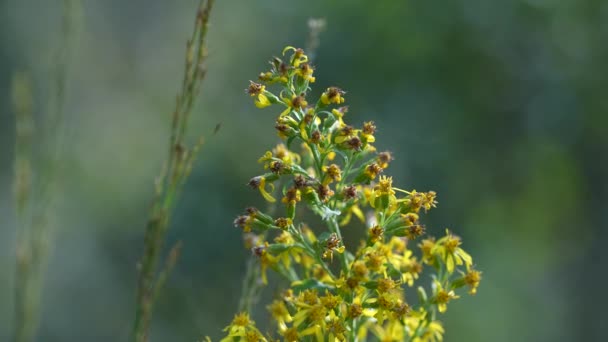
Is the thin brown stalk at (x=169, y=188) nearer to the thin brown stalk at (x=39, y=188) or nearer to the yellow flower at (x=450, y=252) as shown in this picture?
the thin brown stalk at (x=39, y=188)

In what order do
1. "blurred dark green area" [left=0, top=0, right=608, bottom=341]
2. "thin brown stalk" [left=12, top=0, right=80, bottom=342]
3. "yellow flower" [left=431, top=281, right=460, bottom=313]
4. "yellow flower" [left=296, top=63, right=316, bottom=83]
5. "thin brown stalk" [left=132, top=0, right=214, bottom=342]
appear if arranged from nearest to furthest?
"thin brown stalk" [left=132, top=0, right=214, bottom=342], "thin brown stalk" [left=12, top=0, right=80, bottom=342], "yellow flower" [left=296, top=63, right=316, bottom=83], "yellow flower" [left=431, top=281, right=460, bottom=313], "blurred dark green area" [left=0, top=0, right=608, bottom=341]

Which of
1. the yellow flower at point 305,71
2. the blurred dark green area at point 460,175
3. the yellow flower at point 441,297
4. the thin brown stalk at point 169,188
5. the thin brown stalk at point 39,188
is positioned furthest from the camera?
the blurred dark green area at point 460,175

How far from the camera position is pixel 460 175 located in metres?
10.2

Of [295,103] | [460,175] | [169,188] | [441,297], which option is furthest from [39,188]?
[460,175]

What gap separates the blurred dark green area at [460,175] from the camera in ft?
31.2

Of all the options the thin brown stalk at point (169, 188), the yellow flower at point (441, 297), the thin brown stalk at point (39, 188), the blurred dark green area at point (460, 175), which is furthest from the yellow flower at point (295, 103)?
the blurred dark green area at point (460, 175)

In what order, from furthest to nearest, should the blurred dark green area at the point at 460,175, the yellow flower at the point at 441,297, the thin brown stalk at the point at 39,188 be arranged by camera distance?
the blurred dark green area at the point at 460,175 < the yellow flower at the point at 441,297 < the thin brown stalk at the point at 39,188

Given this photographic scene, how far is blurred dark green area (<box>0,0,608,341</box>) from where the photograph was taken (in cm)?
951

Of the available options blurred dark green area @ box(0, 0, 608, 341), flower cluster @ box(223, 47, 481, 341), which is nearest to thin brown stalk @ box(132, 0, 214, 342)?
flower cluster @ box(223, 47, 481, 341)

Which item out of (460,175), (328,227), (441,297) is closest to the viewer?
(328,227)

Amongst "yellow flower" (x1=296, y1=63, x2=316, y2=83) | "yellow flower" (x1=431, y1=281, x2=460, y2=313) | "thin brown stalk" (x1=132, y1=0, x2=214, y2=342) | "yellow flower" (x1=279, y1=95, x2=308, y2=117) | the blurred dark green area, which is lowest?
"thin brown stalk" (x1=132, y1=0, x2=214, y2=342)

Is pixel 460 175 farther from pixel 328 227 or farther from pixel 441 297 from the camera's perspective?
pixel 328 227

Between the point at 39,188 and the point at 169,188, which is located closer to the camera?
the point at 169,188

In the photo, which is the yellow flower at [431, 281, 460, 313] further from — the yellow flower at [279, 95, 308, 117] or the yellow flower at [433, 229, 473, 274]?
the yellow flower at [279, 95, 308, 117]
